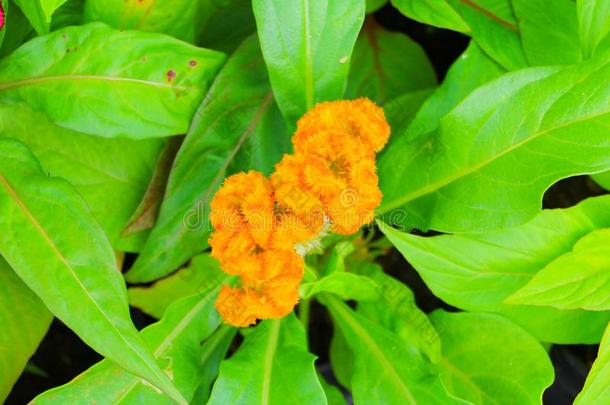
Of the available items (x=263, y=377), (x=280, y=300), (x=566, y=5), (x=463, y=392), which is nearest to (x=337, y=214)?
(x=280, y=300)

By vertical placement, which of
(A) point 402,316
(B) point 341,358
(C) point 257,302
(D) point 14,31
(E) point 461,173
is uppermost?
(D) point 14,31

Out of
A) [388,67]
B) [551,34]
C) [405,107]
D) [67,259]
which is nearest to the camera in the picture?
[67,259]

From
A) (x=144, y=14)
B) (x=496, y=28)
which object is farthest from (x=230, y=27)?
(x=496, y=28)

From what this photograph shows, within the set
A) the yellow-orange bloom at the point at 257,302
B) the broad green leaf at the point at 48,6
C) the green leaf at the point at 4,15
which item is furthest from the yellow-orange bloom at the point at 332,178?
the green leaf at the point at 4,15

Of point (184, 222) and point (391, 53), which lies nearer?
point (184, 222)

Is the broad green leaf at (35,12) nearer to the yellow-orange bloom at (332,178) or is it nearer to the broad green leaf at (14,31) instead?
the broad green leaf at (14,31)

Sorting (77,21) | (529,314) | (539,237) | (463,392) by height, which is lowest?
(463,392)

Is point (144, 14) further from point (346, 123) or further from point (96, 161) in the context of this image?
point (346, 123)

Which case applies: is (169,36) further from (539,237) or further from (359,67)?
(539,237)
